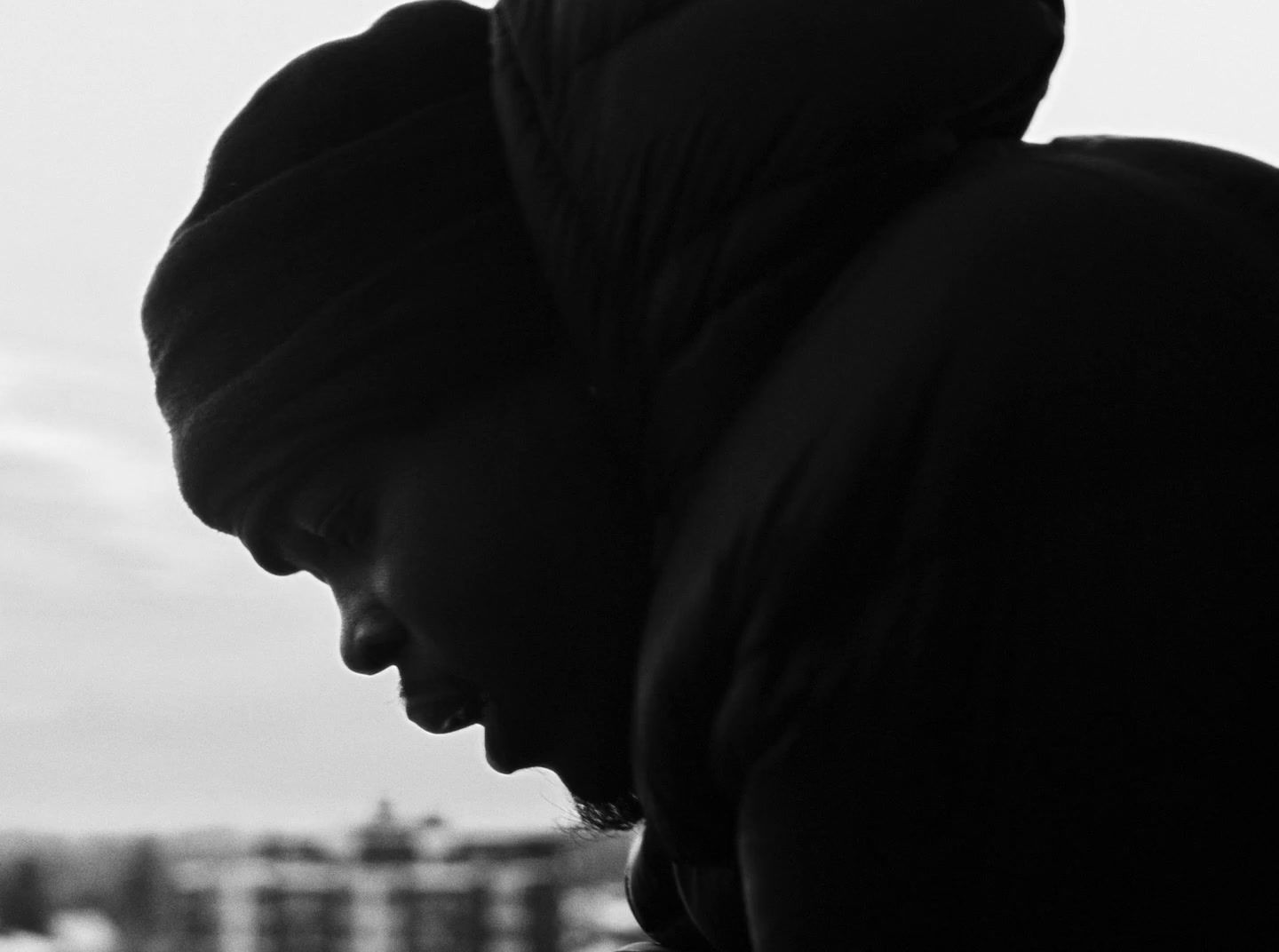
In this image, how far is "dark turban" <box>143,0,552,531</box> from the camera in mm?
584

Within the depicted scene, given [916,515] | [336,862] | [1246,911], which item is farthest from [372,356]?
[336,862]

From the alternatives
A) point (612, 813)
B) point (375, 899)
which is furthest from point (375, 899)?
point (612, 813)

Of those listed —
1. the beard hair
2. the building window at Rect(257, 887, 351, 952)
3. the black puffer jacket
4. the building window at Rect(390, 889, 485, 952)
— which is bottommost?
the building window at Rect(257, 887, 351, 952)

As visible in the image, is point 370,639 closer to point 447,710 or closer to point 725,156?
point 447,710

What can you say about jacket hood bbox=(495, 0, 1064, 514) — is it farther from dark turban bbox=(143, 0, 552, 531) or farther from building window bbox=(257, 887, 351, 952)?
building window bbox=(257, 887, 351, 952)

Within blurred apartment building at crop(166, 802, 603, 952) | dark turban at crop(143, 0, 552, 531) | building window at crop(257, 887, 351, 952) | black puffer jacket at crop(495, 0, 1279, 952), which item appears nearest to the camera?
black puffer jacket at crop(495, 0, 1279, 952)

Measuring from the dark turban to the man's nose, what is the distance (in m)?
0.06

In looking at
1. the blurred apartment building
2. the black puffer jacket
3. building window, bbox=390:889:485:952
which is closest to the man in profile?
the black puffer jacket

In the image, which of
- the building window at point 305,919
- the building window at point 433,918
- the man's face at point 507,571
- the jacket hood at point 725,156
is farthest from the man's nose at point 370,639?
the building window at point 305,919

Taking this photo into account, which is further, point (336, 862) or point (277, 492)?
point (336, 862)

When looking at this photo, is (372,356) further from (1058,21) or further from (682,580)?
(1058,21)

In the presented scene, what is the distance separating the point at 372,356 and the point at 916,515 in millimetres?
191

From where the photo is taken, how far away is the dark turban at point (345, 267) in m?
0.58

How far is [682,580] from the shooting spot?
1.69 feet
